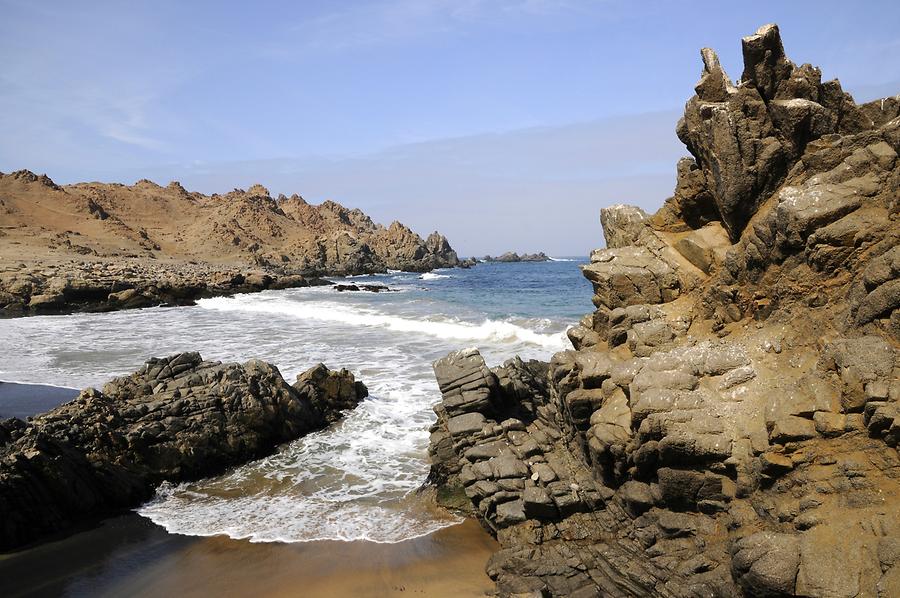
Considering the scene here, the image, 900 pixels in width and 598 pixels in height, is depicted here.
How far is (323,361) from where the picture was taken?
2231 centimetres

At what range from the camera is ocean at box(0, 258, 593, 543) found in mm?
10578

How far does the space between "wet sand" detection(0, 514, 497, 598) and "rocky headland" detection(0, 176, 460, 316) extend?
1450 inches

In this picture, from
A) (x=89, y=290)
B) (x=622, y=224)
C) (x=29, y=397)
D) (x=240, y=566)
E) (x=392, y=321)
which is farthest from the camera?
(x=89, y=290)

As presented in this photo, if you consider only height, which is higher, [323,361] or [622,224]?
[622,224]

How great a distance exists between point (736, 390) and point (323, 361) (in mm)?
17789

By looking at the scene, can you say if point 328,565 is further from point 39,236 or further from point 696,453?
point 39,236

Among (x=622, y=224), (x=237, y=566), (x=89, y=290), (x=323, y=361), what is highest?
(x=622, y=224)

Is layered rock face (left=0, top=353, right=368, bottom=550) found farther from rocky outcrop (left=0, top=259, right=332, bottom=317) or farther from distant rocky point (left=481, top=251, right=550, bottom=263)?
distant rocky point (left=481, top=251, right=550, bottom=263)

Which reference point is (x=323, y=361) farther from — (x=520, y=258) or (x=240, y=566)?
(x=520, y=258)

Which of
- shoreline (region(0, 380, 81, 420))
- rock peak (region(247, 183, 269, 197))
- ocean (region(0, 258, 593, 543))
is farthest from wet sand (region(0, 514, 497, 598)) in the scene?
rock peak (region(247, 183, 269, 197))

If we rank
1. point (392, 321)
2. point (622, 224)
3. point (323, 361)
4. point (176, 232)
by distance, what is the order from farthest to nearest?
point (176, 232)
point (392, 321)
point (323, 361)
point (622, 224)

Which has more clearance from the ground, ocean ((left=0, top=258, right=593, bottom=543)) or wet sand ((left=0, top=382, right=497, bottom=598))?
ocean ((left=0, top=258, right=593, bottom=543))

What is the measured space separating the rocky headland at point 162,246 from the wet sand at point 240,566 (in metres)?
36.8

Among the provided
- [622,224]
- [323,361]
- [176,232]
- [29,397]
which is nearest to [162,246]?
[176,232]
